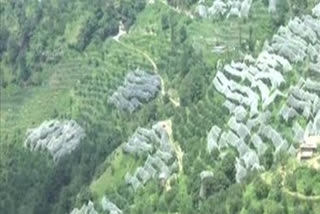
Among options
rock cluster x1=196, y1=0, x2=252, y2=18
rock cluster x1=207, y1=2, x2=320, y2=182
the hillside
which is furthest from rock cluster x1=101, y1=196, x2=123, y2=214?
rock cluster x1=196, y1=0, x2=252, y2=18

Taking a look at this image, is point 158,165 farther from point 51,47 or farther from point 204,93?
point 51,47

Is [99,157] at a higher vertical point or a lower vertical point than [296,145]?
lower

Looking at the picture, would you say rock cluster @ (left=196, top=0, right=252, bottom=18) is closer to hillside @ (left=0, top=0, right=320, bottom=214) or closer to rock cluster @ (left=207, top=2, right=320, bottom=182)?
hillside @ (left=0, top=0, right=320, bottom=214)

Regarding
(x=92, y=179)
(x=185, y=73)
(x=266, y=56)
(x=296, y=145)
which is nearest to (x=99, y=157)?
(x=92, y=179)

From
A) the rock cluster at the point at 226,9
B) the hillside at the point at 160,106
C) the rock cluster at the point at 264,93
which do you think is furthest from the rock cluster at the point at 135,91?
the rock cluster at the point at 264,93

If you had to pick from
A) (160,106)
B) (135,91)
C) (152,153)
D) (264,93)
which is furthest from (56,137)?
(264,93)

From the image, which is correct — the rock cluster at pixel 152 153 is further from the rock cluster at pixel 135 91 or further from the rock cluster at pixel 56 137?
the rock cluster at pixel 56 137

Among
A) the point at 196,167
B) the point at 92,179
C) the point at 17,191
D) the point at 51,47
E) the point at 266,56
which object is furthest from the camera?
the point at 51,47
